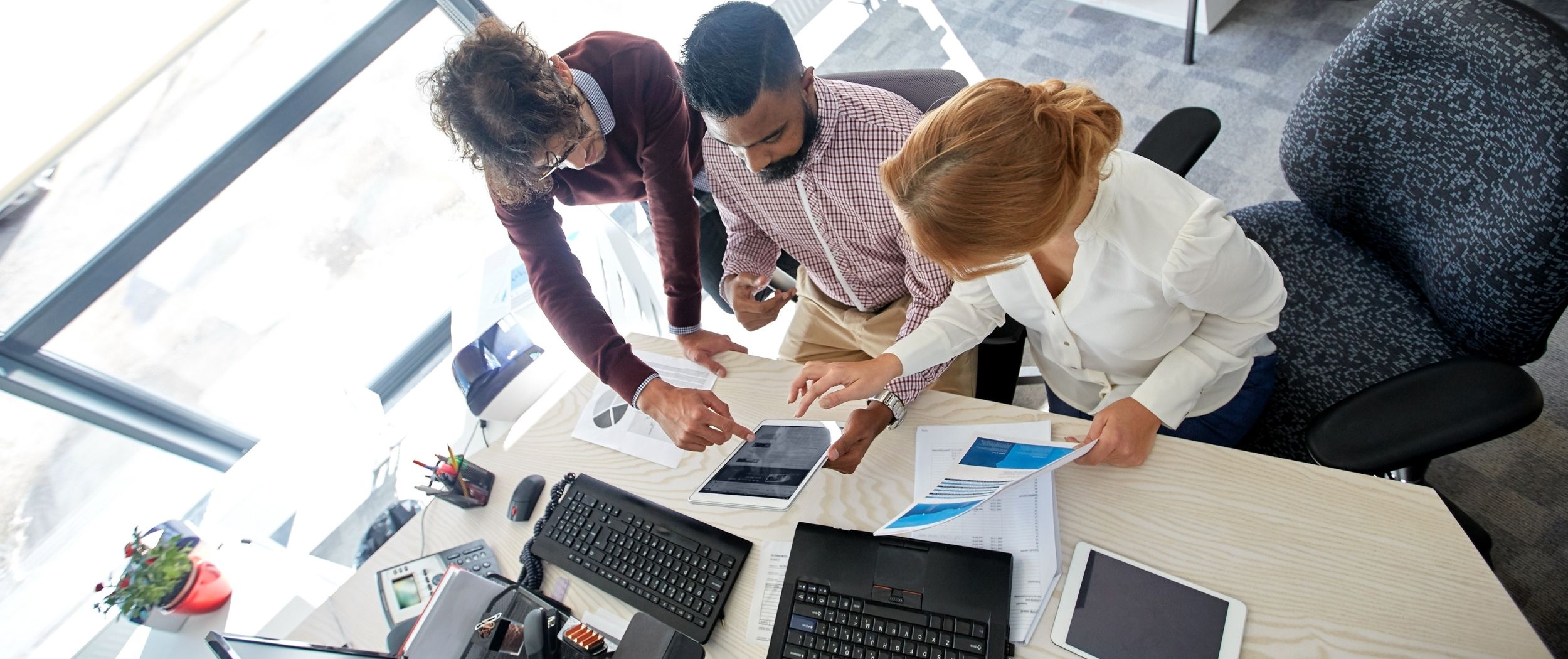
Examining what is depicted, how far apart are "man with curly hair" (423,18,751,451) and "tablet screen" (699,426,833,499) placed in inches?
1.8

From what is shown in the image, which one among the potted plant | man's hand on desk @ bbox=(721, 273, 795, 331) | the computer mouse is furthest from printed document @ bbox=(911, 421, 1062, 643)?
the potted plant

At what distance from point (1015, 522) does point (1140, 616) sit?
0.20 m

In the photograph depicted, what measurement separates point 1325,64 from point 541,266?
1465 mm

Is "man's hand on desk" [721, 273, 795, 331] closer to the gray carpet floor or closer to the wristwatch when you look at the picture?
the wristwatch

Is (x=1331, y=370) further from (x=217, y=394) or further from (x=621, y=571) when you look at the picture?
(x=217, y=394)

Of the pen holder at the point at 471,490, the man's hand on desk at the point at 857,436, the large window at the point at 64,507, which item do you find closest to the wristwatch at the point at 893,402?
the man's hand on desk at the point at 857,436

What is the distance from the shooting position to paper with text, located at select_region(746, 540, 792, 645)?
3.77ft

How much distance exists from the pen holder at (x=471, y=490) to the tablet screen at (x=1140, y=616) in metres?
1.02

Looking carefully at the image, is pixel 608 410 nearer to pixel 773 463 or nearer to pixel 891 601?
pixel 773 463

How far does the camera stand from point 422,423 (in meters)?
2.64

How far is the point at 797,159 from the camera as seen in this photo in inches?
52.8

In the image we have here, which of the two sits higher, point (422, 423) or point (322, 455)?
point (322, 455)

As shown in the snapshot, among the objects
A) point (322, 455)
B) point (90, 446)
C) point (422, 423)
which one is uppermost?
point (90, 446)

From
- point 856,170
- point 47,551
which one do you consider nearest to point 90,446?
point 47,551
